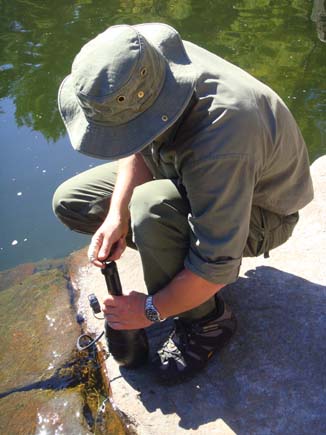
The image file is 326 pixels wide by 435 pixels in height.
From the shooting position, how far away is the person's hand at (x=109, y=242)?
226 centimetres

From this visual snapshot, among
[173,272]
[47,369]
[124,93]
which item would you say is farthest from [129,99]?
[47,369]

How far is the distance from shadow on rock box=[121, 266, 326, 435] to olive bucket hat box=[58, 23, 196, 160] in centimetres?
108

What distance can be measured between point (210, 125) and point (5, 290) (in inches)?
77.7

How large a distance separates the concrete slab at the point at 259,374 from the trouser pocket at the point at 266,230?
35 cm

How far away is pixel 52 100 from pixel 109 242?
3836 mm

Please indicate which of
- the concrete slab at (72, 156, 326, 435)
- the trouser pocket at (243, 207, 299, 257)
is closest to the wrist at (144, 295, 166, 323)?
the concrete slab at (72, 156, 326, 435)

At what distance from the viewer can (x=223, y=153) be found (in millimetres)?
1779

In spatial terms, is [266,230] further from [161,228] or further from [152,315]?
[152,315]

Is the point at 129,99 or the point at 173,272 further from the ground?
the point at 129,99

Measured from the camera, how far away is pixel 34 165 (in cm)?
→ 468

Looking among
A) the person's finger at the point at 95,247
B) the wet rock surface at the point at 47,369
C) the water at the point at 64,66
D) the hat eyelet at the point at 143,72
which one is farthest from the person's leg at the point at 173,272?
the water at the point at 64,66

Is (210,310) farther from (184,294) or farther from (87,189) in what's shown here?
(87,189)


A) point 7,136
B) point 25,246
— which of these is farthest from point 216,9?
point 25,246

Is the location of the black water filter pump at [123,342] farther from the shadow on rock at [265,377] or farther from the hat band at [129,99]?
the hat band at [129,99]
